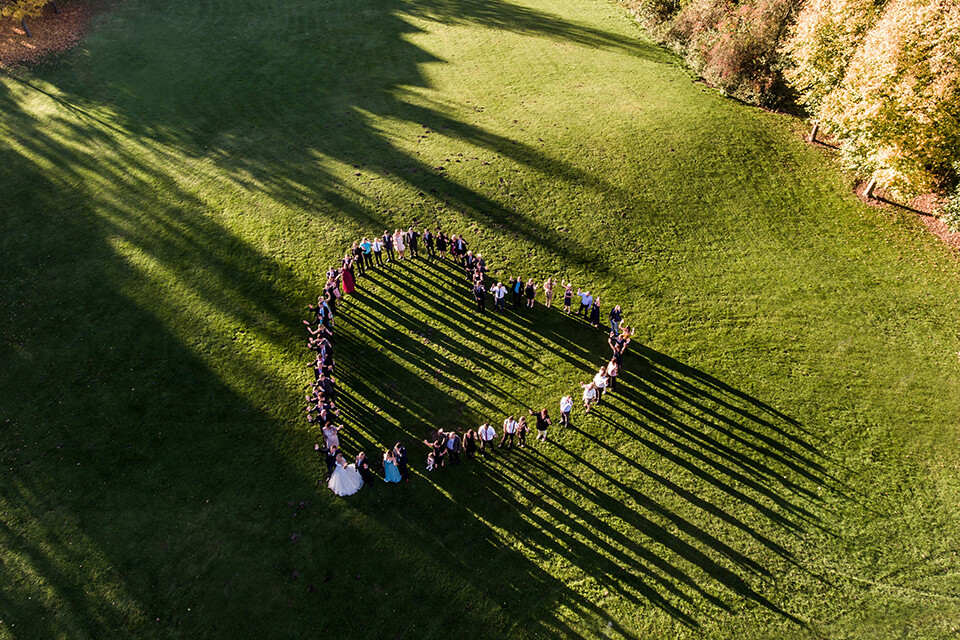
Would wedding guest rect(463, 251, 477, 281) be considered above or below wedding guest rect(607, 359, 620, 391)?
above

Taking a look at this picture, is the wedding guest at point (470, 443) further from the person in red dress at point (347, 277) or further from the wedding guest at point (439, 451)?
the person in red dress at point (347, 277)

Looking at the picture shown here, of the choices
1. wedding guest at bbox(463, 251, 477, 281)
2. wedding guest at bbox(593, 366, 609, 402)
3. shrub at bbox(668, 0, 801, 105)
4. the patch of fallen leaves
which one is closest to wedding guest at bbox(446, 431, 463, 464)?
wedding guest at bbox(593, 366, 609, 402)

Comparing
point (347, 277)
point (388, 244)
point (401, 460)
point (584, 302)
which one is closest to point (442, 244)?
point (388, 244)

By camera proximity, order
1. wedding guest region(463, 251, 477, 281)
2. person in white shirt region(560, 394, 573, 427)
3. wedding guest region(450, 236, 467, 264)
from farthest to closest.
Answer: wedding guest region(450, 236, 467, 264) → wedding guest region(463, 251, 477, 281) → person in white shirt region(560, 394, 573, 427)

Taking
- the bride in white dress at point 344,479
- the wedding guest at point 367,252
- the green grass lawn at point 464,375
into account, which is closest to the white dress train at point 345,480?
the bride in white dress at point 344,479

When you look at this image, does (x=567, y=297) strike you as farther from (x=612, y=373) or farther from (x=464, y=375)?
(x=464, y=375)

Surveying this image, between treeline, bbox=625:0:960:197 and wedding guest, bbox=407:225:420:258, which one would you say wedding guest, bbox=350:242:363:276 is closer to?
wedding guest, bbox=407:225:420:258
